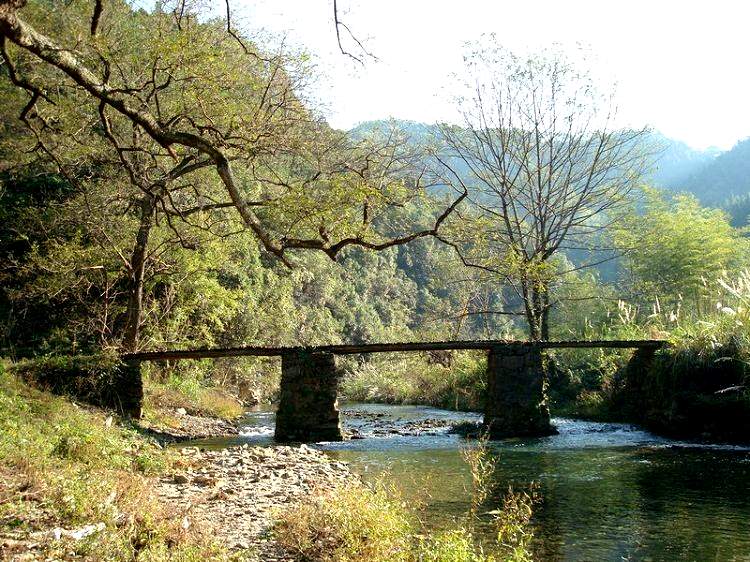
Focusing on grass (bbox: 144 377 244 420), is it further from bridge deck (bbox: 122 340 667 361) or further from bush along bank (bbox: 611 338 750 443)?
bush along bank (bbox: 611 338 750 443)

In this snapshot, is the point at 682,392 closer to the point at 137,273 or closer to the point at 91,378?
the point at 91,378

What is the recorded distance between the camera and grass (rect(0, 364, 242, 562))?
5098 millimetres

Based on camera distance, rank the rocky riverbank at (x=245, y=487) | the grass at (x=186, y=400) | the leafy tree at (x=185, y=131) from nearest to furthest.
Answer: the rocky riverbank at (x=245, y=487) < the leafy tree at (x=185, y=131) < the grass at (x=186, y=400)

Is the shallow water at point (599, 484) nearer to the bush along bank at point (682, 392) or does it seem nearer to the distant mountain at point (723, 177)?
the bush along bank at point (682, 392)

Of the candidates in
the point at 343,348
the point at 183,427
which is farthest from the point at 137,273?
the point at 343,348

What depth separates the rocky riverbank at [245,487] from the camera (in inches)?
259

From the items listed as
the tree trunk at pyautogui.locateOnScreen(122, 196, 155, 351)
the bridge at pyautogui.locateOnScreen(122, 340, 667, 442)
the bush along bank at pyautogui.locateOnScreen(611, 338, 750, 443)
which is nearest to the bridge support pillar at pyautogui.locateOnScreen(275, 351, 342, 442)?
the bridge at pyautogui.locateOnScreen(122, 340, 667, 442)

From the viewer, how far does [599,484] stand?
10133 mm

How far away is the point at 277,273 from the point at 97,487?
25.8 m

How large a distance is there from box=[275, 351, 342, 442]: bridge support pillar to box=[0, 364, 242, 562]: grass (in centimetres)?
729

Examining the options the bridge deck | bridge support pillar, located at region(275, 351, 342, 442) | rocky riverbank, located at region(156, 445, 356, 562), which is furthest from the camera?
the bridge deck

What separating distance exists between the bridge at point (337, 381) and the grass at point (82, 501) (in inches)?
288

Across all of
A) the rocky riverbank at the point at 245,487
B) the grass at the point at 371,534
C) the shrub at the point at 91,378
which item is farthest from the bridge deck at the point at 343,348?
the grass at the point at 371,534

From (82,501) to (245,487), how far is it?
3439 mm
